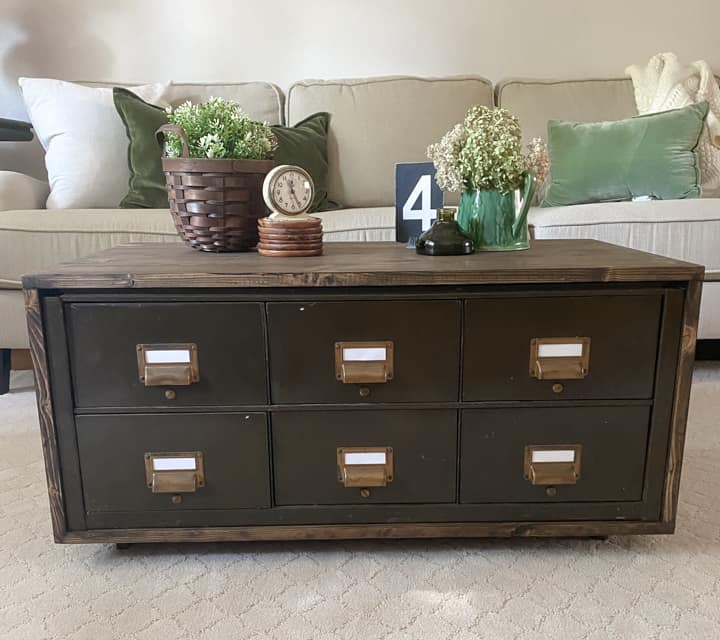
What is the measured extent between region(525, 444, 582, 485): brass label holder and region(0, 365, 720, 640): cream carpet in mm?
134

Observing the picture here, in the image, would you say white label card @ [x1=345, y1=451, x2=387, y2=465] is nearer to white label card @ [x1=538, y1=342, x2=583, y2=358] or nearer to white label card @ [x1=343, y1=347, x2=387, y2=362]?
white label card @ [x1=343, y1=347, x2=387, y2=362]

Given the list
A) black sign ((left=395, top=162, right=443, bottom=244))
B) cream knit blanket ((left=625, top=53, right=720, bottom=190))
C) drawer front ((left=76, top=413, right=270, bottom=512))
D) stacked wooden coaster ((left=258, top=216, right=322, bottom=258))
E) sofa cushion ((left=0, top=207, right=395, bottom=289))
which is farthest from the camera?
cream knit blanket ((left=625, top=53, right=720, bottom=190))

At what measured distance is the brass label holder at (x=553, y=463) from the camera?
0.92 metres

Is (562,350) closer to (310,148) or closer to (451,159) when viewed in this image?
(451,159)

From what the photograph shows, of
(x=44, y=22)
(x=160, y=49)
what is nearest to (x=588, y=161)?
(x=160, y=49)

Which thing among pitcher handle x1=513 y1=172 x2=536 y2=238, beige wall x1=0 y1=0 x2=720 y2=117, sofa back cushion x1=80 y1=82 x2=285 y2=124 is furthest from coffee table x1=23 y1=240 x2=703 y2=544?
beige wall x1=0 y1=0 x2=720 y2=117

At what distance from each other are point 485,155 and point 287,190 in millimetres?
334

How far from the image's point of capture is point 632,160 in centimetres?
178

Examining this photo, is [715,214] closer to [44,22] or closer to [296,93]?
[296,93]

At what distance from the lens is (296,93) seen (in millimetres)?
2035

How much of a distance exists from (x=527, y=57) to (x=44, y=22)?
1.75m

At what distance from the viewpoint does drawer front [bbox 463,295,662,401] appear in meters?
0.87

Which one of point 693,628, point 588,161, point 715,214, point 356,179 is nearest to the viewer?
point 693,628

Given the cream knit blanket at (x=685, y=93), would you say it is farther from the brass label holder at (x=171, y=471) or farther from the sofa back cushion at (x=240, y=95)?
the brass label holder at (x=171, y=471)
